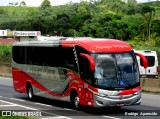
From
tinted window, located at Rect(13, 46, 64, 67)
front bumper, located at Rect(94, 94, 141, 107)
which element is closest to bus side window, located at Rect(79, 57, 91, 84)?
front bumper, located at Rect(94, 94, 141, 107)

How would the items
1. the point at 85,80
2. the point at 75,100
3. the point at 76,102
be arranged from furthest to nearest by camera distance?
1. the point at 75,100
2. the point at 76,102
3. the point at 85,80

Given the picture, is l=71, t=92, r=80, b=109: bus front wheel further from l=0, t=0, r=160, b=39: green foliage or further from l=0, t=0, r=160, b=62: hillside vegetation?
l=0, t=0, r=160, b=39: green foliage

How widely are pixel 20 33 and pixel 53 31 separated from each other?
8.78 metres

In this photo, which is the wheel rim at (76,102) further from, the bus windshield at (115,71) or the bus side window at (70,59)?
the bus windshield at (115,71)

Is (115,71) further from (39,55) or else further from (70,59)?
(39,55)

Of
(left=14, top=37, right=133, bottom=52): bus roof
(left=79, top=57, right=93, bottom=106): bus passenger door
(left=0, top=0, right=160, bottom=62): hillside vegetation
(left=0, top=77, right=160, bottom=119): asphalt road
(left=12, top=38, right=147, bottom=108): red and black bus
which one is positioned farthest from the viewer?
(left=0, top=0, right=160, bottom=62): hillside vegetation

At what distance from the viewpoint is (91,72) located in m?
17.1

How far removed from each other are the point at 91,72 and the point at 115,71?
873 mm

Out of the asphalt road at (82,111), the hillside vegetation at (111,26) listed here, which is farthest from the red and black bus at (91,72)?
the hillside vegetation at (111,26)

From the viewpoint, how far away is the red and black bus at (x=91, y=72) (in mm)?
16875

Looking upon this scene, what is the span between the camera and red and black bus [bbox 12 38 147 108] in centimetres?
1688

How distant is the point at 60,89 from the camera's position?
20000mm

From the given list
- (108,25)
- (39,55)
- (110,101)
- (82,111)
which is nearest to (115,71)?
(110,101)

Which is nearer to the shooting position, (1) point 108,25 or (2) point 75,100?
(2) point 75,100
